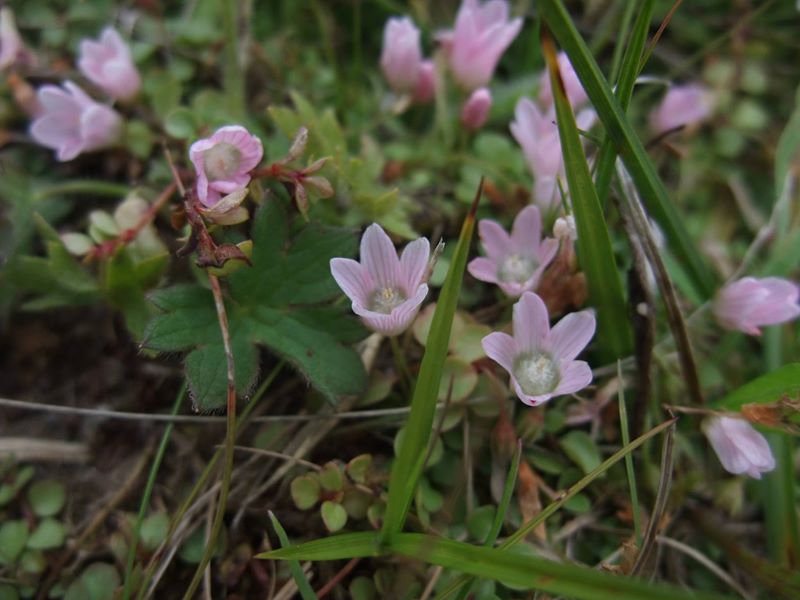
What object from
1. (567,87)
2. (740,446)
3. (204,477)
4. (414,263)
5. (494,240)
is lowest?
(204,477)

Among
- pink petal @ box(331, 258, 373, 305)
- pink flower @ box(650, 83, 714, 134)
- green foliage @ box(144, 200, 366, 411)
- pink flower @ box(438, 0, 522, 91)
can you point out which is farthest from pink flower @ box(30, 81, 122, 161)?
pink flower @ box(650, 83, 714, 134)

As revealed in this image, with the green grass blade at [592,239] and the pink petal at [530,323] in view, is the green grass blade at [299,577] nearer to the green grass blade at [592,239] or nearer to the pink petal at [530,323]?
the pink petal at [530,323]

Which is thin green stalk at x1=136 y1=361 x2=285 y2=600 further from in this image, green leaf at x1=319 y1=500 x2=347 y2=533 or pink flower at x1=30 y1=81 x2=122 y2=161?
pink flower at x1=30 y1=81 x2=122 y2=161

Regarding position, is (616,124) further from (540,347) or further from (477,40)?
A: (477,40)

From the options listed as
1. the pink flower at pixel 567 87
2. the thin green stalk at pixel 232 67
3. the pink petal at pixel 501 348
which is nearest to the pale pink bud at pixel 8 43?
the thin green stalk at pixel 232 67

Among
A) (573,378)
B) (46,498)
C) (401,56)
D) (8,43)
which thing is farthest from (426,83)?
(46,498)
